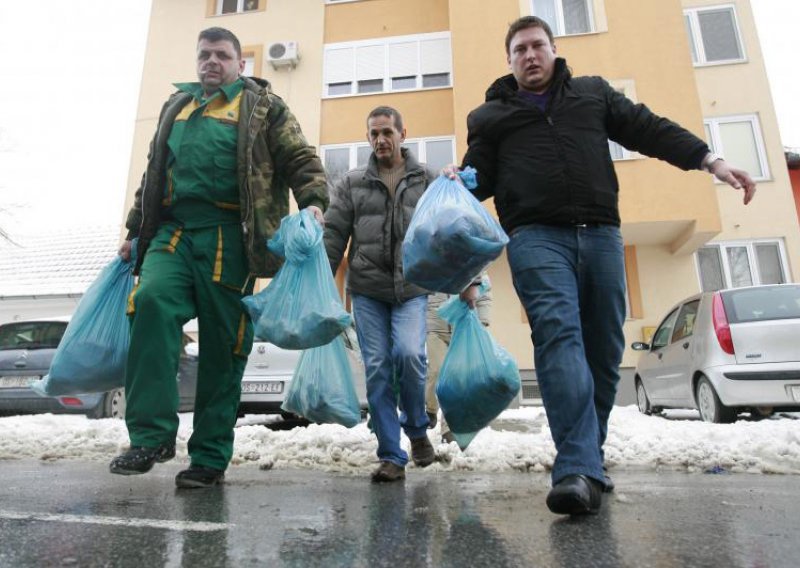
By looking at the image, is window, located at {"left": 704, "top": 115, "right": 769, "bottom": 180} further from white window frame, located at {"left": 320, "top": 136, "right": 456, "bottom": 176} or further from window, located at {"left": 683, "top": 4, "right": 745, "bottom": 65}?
white window frame, located at {"left": 320, "top": 136, "right": 456, "bottom": 176}

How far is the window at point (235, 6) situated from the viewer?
16.1 meters

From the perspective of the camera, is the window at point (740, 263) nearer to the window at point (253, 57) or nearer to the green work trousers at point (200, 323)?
the window at point (253, 57)

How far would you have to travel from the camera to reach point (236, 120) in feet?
9.87

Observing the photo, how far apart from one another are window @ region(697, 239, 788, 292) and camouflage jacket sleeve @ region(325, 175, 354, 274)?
37.3 ft

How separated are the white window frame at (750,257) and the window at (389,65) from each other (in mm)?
7187

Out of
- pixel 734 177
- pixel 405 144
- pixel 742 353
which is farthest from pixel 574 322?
pixel 405 144

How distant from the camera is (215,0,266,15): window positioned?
52.9 feet

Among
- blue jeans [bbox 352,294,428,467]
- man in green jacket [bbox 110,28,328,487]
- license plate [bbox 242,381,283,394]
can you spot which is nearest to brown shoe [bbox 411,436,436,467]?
blue jeans [bbox 352,294,428,467]

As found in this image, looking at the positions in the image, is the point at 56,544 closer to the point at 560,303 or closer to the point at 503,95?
the point at 560,303

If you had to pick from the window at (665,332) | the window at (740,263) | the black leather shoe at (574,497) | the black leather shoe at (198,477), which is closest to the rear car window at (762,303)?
the window at (665,332)

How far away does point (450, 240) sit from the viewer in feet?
7.88

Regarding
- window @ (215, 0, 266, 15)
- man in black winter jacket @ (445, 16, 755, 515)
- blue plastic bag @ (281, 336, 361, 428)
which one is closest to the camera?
man in black winter jacket @ (445, 16, 755, 515)

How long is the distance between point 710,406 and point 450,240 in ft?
15.6

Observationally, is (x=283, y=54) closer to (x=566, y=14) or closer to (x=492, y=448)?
(x=566, y=14)
